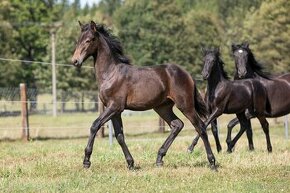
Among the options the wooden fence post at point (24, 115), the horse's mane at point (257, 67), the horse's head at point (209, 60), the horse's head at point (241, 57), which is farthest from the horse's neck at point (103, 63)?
the wooden fence post at point (24, 115)

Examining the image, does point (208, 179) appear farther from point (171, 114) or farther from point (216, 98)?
point (216, 98)

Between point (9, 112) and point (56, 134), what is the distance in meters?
2.35

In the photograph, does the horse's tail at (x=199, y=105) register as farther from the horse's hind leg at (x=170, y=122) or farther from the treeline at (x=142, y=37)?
the treeline at (x=142, y=37)

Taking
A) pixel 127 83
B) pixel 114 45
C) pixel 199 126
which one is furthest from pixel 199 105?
pixel 114 45

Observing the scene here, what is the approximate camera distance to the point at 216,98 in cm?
1170

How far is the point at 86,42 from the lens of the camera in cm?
898

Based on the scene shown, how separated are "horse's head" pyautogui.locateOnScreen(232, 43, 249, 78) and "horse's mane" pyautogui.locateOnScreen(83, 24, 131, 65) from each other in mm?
4033

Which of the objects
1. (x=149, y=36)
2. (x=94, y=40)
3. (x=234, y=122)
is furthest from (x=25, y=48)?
(x=94, y=40)

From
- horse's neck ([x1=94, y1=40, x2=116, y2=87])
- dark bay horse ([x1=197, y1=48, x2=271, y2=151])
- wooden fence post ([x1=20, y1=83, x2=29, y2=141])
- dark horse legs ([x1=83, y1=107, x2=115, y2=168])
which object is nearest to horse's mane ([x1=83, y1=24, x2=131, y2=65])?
horse's neck ([x1=94, y1=40, x2=116, y2=87])

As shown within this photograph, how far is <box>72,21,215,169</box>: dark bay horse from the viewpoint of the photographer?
8.87 meters

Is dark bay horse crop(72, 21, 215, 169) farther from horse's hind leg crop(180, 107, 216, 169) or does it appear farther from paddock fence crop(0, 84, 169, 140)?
paddock fence crop(0, 84, 169, 140)

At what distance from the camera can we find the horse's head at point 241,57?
494 inches

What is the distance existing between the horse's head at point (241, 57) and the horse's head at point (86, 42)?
465 centimetres

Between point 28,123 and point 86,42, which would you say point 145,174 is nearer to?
point 86,42
